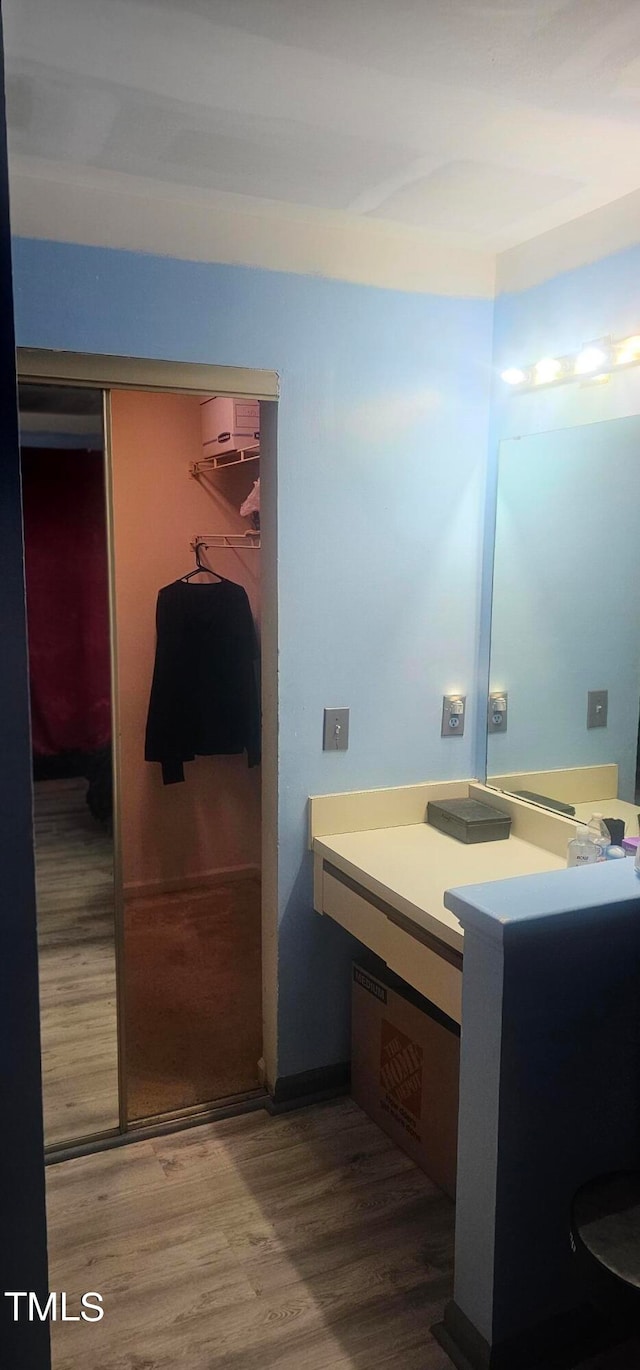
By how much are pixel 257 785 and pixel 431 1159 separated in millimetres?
2069

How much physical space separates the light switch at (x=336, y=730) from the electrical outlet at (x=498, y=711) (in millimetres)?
472

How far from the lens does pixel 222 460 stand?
371cm

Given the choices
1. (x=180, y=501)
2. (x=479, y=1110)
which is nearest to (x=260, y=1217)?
(x=479, y=1110)

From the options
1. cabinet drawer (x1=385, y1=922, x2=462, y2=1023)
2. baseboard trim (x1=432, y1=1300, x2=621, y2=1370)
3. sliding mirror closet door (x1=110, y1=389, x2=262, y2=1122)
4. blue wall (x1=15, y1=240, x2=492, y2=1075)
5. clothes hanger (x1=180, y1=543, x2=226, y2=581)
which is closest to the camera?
baseboard trim (x1=432, y1=1300, x2=621, y2=1370)

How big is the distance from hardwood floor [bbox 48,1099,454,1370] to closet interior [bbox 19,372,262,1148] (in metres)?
0.21

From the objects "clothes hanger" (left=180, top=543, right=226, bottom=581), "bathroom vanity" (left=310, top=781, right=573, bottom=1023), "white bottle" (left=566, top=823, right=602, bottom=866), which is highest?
"clothes hanger" (left=180, top=543, right=226, bottom=581)

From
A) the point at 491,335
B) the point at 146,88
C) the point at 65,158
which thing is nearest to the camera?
the point at 146,88

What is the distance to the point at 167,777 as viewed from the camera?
12.3 feet

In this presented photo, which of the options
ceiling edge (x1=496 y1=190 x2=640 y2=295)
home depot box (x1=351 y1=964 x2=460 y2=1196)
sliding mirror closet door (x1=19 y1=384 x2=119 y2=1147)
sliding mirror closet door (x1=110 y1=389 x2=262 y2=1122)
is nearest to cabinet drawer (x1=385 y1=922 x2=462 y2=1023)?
home depot box (x1=351 y1=964 x2=460 y2=1196)

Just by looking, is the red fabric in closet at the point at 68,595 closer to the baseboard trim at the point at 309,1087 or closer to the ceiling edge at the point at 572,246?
the baseboard trim at the point at 309,1087

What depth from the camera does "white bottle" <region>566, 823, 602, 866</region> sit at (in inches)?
82.6

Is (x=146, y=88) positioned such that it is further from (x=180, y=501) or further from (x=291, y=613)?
(x=180, y=501)

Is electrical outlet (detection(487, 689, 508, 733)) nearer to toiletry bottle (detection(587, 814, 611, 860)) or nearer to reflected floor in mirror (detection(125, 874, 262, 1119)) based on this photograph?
toiletry bottle (detection(587, 814, 611, 860))

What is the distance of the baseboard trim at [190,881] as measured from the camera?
398 centimetres
